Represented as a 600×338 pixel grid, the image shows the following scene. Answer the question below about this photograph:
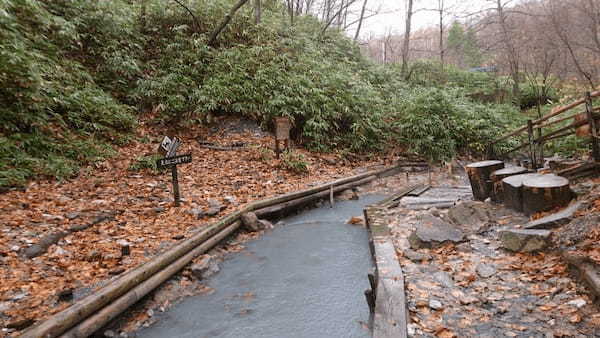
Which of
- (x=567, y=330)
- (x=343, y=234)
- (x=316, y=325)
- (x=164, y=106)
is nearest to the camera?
(x=567, y=330)

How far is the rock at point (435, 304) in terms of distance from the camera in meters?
3.11

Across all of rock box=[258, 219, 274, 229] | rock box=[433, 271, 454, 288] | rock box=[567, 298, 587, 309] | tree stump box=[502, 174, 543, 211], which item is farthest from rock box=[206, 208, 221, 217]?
rock box=[567, 298, 587, 309]

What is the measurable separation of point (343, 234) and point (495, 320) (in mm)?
3479

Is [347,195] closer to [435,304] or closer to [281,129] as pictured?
[281,129]

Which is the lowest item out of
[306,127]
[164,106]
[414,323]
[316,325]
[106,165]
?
[316,325]

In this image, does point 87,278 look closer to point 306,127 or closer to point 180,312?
point 180,312

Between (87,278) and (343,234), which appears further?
(343,234)

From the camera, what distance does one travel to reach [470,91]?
19.8 meters

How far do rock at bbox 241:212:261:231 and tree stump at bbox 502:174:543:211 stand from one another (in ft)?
14.5

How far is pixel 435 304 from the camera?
3.16m

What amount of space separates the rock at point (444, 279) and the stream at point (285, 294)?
2.89 ft

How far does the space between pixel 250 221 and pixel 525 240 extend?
4358mm

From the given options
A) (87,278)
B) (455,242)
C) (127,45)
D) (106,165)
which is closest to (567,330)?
(455,242)

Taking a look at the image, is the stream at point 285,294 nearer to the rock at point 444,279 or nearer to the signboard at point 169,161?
the rock at point 444,279
